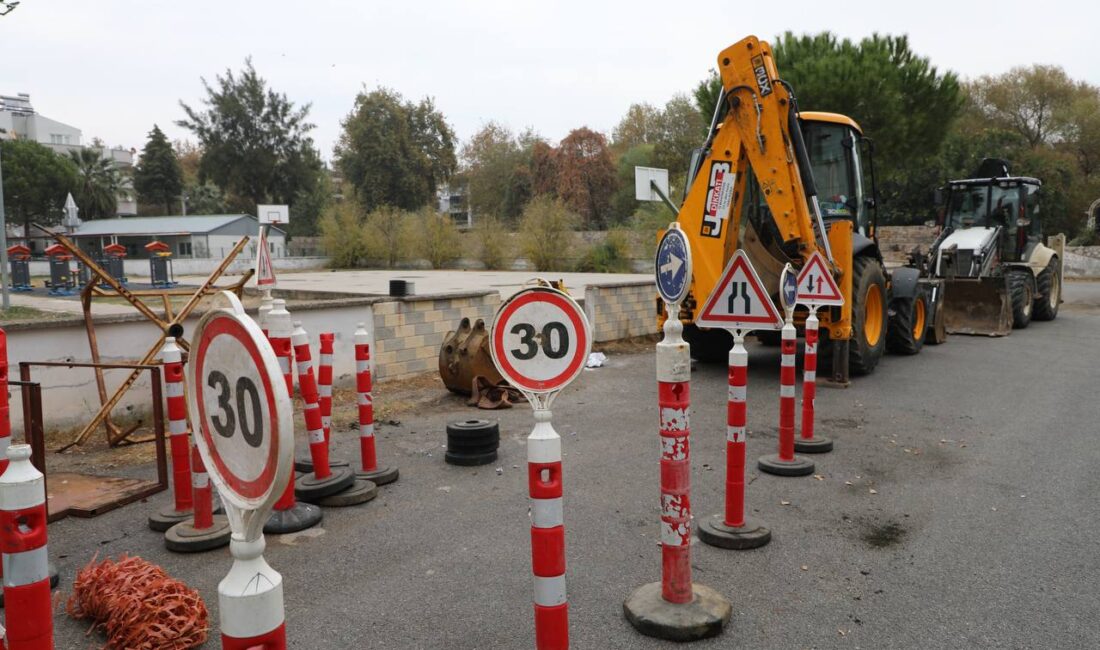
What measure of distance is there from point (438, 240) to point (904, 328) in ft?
96.3

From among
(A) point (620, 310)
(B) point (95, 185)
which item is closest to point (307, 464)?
(A) point (620, 310)

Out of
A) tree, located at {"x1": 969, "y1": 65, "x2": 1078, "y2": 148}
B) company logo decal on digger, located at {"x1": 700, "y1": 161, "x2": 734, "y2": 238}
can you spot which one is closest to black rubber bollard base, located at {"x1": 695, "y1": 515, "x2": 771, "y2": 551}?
company logo decal on digger, located at {"x1": 700, "y1": 161, "x2": 734, "y2": 238}

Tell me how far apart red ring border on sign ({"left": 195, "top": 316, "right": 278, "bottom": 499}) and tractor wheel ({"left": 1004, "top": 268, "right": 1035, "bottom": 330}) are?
636 inches

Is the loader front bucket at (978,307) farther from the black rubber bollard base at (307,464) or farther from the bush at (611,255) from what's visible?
the bush at (611,255)

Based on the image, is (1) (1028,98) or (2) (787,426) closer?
(2) (787,426)

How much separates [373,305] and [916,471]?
21.0ft

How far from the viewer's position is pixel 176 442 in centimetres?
483

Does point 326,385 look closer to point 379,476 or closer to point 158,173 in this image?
point 379,476

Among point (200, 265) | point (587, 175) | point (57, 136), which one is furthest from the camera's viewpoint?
point (57, 136)

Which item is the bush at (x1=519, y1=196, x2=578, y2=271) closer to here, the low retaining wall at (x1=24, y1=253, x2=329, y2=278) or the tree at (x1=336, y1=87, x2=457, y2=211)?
the low retaining wall at (x1=24, y1=253, x2=329, y2=278)

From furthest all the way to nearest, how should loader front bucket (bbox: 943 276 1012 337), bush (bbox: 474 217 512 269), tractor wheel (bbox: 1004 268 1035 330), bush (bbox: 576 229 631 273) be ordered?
bush (bbox: 474 217 512 269) → bush (bbox: 576 229 631 273) → tractor wheel (bbox: 1004 268 1035 330) → loader front bucket (bbox: 943 276 1012 337)

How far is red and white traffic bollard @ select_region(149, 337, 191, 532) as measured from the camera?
4.79 meters

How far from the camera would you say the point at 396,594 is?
393 cm

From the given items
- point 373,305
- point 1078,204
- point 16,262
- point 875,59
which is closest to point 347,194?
point 16,262
